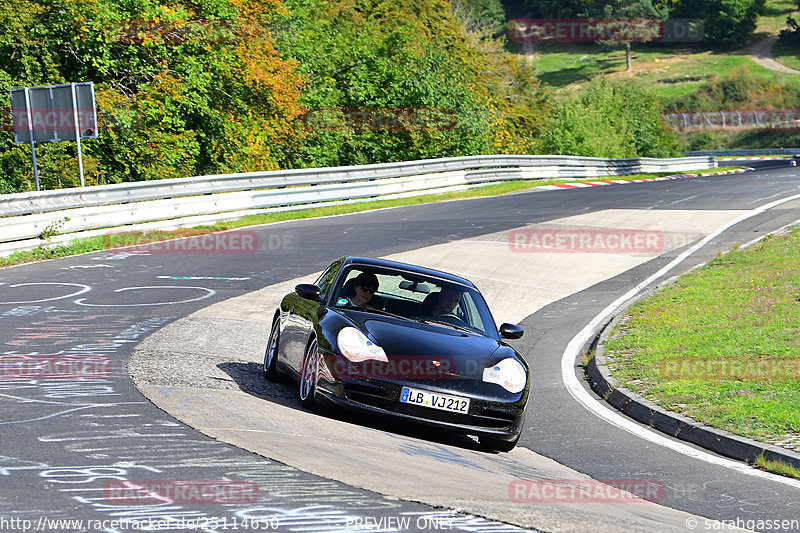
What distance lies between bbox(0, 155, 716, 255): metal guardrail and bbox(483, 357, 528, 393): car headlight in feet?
38.3

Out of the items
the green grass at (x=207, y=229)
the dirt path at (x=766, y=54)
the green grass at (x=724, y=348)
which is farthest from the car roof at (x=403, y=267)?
the dirt path at (x=766, y=54)

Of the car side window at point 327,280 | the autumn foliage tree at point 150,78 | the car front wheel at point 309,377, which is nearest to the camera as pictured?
the car front wheel at point 309,377

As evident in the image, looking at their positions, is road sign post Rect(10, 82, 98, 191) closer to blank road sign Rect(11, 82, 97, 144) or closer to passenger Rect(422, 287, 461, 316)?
blank road sign Rect(11, 82, 97, 144)

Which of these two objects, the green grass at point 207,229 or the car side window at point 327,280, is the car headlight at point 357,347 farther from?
the green grass at point 207,229

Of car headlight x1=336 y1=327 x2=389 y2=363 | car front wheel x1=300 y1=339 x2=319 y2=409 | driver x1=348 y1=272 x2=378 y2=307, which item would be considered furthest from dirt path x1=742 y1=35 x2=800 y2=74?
car headlight x1=336 y1=327 x2=389 y2=363

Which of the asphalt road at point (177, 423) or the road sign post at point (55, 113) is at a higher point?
the road sign post at point (55, 113)

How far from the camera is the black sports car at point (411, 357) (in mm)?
7484

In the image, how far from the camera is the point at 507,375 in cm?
786

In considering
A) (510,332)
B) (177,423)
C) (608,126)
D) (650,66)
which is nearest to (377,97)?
(608,126)

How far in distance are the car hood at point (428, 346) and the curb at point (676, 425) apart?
76.4 inches

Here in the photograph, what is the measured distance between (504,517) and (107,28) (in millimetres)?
26293

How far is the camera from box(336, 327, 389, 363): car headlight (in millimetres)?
7602

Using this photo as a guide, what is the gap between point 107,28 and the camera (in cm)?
2820

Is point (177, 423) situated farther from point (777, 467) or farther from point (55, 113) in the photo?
point (55, 113)
